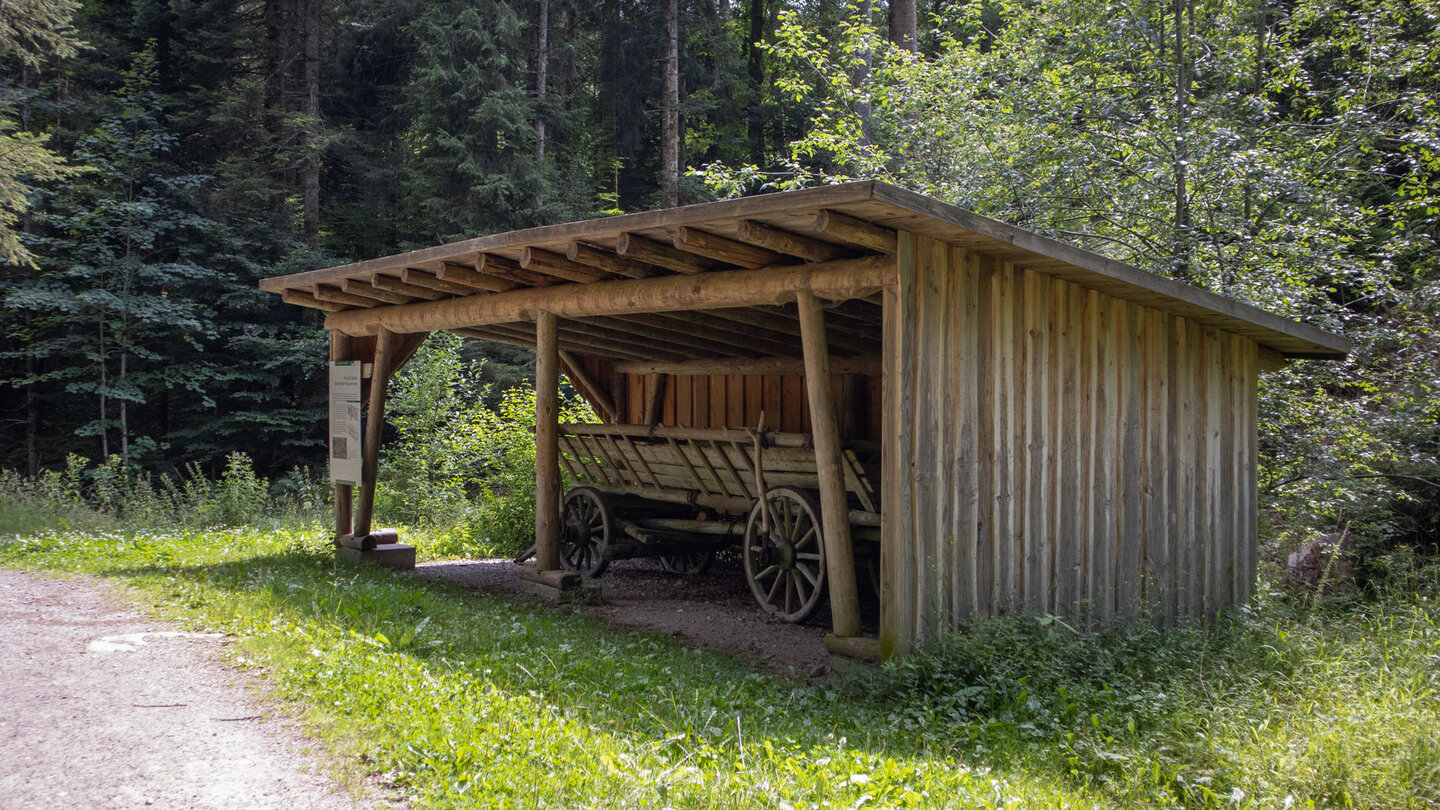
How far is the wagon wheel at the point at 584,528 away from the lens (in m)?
10.0

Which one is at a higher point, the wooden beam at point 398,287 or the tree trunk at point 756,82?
the tree trunk at point 756,82

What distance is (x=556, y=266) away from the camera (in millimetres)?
7738

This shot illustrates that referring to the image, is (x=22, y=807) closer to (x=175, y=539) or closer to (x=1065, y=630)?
(x=1065, y=630)

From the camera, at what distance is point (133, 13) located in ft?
70.8

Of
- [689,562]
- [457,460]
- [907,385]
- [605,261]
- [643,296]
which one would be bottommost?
[689,562]

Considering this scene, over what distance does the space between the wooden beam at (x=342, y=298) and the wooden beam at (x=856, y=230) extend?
6.77 m

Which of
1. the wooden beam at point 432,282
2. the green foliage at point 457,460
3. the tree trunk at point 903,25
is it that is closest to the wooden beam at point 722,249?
the wooden beam at point 432,282

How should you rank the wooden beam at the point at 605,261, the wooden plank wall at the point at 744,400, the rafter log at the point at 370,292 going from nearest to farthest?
Answer: the wooden beam at the point at 605,261, the wooden plank wall at the point at 744,400, the rafter log at the point at 370,292

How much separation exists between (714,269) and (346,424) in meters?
5.46

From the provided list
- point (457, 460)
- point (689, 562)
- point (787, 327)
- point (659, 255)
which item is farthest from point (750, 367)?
point (457, 460)

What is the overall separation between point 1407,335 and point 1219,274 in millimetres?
1941

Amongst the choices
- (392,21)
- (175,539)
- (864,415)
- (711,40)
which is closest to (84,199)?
(392,21)

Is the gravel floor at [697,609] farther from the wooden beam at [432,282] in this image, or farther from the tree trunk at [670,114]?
the tree trunk at [670,114]

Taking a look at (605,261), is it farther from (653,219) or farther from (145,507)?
(145,507)
